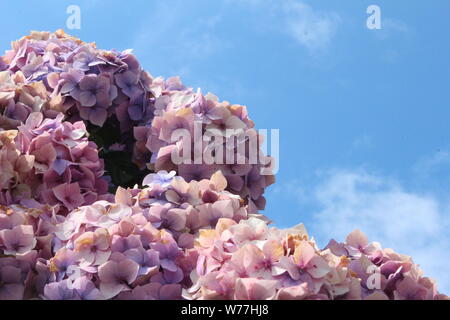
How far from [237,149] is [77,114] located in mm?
1136

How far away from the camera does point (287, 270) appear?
2498 mm

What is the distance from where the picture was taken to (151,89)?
14.6 feet

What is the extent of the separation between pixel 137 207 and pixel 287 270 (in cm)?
86

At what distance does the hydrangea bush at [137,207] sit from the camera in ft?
8.59

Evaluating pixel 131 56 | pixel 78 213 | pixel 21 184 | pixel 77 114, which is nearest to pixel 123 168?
pixel 77 114

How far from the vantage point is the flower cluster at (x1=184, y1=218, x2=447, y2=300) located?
8.14 ft
